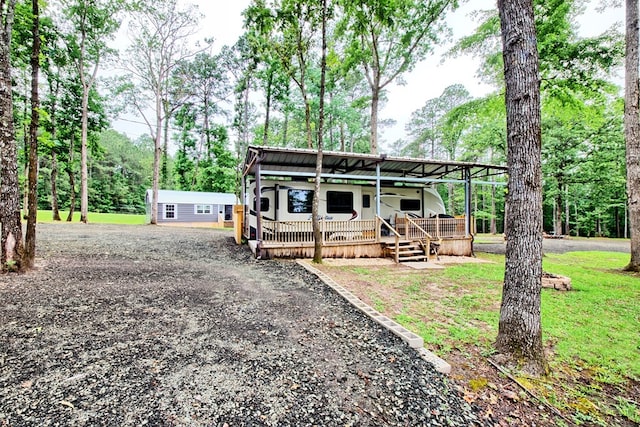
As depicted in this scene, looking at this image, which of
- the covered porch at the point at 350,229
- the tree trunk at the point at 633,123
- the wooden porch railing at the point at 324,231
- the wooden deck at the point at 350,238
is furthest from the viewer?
the wooden porch railing at the point at 324,231

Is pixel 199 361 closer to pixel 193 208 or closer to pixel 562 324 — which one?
pixel 562 324

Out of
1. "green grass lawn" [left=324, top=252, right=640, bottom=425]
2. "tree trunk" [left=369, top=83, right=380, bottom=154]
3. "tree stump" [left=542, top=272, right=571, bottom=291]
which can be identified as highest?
"tree trunk" [left=369, top=83, right=380, bottom=154]

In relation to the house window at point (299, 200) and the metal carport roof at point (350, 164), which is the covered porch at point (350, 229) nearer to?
the metal carport roof at point (350, 164)

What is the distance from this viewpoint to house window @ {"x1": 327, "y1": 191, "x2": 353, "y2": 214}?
1100cm

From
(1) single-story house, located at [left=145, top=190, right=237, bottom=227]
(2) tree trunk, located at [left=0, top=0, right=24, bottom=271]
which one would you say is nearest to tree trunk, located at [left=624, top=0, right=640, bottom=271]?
(2) tree trunk, located at [left=0, top=0, right=24, bottom=271]

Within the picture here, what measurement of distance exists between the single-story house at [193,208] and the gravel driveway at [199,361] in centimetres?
1917

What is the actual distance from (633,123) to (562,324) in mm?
8009

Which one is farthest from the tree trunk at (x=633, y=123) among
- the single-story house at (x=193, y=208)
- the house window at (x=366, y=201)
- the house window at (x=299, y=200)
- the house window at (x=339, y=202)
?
the single-story house at (x=193, y=208)

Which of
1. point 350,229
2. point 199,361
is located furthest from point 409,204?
point 199,361

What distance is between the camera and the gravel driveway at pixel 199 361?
2.02 m

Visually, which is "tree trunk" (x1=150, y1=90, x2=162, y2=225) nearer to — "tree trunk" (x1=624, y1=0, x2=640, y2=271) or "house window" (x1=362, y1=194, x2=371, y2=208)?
"house window" (x1=362, y1=194, x2=371, y2=208)

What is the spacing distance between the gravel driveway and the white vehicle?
4.99m

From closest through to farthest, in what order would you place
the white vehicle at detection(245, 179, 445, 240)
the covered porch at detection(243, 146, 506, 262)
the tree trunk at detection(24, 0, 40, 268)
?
1. the tree trunk at detection(24, 0, 40, 268)
2. the covered porch at detection(243, 146, 506, 262)
3. the white vehicle at detection(245, 179, 445, 240)

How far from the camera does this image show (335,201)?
36.4ft
